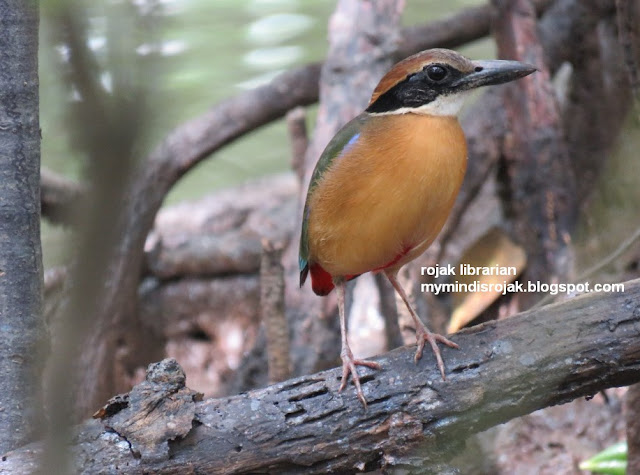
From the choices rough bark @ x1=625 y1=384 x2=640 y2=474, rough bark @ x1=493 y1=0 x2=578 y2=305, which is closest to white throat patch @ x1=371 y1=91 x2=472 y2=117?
rough bark @ x1=625 y1=384 x2=640 y2=474

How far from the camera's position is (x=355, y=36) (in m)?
5.79

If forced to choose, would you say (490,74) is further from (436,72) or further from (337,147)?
(337,147)

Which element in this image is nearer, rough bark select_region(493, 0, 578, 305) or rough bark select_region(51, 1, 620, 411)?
rough bark select_region(493, 0, 578, 305)

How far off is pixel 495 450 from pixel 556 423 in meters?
0.42

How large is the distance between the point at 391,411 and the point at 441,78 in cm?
135

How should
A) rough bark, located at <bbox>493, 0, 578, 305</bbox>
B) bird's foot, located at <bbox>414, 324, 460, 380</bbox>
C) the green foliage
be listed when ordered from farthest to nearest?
rough bark, located at <bbox>493, 0, 578, 305</bbox> < the green foliage < bird's foot, located at <bbox>414, 324, 460, 380</bbox>

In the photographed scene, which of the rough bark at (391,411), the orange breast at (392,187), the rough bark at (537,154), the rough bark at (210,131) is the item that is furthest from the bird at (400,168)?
the rough bark at (210,131)

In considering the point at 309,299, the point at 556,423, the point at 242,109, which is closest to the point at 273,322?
the point at 309,299

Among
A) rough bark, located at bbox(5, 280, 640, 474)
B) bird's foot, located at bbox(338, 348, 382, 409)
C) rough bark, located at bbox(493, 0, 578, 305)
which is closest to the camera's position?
rough bark, located at bbox(5, 280, 640, 474)

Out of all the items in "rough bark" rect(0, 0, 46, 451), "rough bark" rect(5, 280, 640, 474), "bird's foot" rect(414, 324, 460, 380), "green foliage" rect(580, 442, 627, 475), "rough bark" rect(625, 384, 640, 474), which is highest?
"rough bark" rect(0, 0, 46, 451)

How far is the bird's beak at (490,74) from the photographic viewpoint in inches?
136

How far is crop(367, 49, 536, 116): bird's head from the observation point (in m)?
3.45

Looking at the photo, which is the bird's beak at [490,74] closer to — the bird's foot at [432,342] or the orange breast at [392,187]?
the orange breast at [392,187]

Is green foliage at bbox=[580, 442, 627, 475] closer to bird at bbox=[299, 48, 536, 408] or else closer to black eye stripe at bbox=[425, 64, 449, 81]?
bird at bbox=[299, 48, 536, 408]
